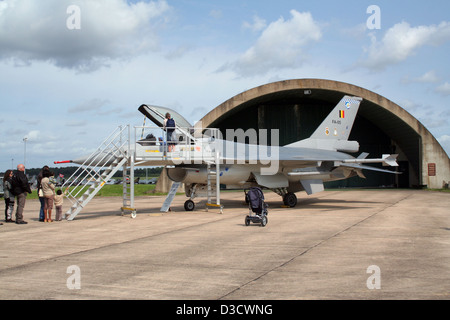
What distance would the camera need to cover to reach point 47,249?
8445 mm

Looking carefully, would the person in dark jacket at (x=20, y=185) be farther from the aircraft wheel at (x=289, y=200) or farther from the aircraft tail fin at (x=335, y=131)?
the aircraft tail fin at (x=335, y=131)

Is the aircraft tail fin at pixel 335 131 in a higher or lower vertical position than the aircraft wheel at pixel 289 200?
higher

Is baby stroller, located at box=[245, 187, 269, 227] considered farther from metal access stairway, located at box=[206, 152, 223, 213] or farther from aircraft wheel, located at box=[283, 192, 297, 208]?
aircraft wheel, located at box=[283, 192, 297, 208]

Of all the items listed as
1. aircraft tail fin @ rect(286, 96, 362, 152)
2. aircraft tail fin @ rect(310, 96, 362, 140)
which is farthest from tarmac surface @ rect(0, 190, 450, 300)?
aircraft tail fin @ rect(310, 96, 362, 140)

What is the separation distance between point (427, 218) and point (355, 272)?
8620 mm

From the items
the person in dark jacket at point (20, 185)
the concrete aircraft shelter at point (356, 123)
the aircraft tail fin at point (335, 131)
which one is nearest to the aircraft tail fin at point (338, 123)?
the aircraft tail fin at point (335, 131)

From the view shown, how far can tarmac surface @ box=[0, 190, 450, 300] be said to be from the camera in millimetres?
5156

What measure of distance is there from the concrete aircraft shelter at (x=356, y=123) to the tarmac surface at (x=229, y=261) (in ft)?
66.1

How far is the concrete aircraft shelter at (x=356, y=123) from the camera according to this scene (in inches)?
1227

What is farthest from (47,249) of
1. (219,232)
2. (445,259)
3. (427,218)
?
(427,218)

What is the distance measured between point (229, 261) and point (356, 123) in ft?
112

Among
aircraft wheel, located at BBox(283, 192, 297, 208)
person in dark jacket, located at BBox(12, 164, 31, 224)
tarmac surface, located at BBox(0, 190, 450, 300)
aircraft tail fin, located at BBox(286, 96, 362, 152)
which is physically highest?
aircraft tail fin, located at BBox(286, 96, 362, 152)

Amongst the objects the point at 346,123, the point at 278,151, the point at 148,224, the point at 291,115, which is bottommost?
the point at 148,224
